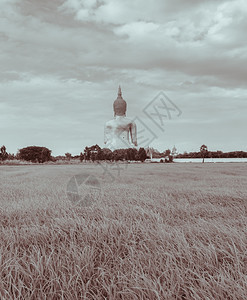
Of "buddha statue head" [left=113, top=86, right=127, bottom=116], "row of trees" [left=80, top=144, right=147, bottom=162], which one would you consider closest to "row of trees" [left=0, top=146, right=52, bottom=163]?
"row of trees" [left=80, top=144, right=147, bottom=162]

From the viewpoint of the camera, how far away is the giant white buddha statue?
61.4 meters

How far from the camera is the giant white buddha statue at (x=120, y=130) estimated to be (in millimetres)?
61375

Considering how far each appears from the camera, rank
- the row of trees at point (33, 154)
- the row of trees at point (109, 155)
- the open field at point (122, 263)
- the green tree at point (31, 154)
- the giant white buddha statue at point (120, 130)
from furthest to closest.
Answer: the giant white buddha statue at point (120, 130)
the green tree at point (31, 154)
the row of trees at point (33, 154)
the row of trees at point (109, 155)
the open field at point (122, 263)

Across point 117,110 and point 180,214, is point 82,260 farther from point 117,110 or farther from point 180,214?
point 117,110

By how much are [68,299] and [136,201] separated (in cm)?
269

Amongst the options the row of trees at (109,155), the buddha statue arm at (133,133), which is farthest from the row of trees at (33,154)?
the buddha statue arm at (133,133)

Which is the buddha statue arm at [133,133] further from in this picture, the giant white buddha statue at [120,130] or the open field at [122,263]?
the open field at [122,263]

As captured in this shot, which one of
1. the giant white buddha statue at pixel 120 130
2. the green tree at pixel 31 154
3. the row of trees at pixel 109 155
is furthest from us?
the giant white buddha statue at pixel 120 130

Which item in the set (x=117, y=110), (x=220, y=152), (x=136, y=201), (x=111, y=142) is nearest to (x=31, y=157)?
(x=111, y=142)

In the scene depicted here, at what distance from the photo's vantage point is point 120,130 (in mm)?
62531

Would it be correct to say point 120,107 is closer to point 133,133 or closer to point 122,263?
point 133,133

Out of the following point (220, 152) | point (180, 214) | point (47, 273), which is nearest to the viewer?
point (47, 273)

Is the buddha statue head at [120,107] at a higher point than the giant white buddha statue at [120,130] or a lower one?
higher

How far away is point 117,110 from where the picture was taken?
208ft
